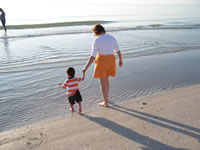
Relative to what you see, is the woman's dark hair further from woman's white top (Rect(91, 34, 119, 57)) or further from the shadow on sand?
the shadow on sand

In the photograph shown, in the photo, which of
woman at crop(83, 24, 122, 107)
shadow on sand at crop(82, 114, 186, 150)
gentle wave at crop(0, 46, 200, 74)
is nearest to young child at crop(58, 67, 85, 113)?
woman at crop(83, 24, 122, 107)

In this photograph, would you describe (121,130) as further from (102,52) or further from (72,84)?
(102,52)

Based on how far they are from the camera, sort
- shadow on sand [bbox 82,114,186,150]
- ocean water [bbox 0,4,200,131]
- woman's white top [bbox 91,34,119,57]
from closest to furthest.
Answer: shadow on sand [bbox 82,114,186,150] → woman's white top [bbox 91,34,119,57] → ocean water [bbox 0,4,200,131]

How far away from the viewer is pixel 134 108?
4133 mm

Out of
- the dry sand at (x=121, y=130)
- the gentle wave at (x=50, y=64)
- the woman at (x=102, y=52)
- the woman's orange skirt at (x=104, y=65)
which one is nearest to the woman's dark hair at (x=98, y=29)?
the woman at (x=102, y=52)

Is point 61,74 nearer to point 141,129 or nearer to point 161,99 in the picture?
point 161,99

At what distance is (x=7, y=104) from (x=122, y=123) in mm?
2635

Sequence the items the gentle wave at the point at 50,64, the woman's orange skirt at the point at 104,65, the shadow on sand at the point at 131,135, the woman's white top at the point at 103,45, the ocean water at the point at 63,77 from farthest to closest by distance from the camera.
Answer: the gentle wave at the point at 50,64 → the ocean water at the point at 63,77 → the woman's orange skirt at the point at 104,65 → the woman's white top at the point at 103,45 → the shadow on sand at the point at 131,135

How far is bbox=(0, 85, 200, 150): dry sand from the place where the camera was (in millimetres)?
2904

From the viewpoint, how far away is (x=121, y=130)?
329 centimetres

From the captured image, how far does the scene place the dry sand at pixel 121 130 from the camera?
290cm

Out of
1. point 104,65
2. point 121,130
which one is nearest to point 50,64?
point 104,65

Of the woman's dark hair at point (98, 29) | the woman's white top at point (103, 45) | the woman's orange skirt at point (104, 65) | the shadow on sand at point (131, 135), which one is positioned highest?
the woman's dark hair at point (98, 29)

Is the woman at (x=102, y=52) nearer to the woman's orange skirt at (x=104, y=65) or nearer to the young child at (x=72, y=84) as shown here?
the woman's orange skirt at (x=104, y=65)
